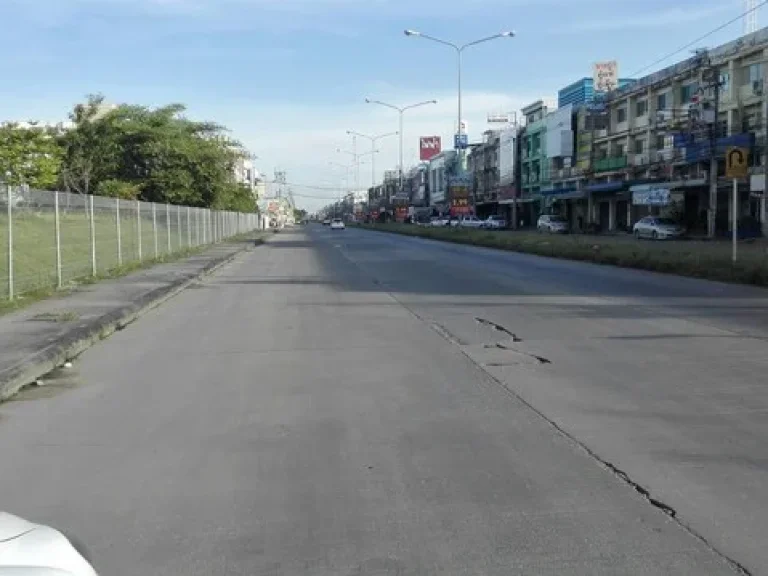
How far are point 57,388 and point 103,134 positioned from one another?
4869 centimetres

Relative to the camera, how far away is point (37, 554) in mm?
2701

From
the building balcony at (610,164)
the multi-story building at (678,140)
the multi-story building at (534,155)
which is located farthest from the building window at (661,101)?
the multi-story building at (534,155)

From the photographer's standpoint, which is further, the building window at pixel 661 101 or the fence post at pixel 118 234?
the building window at pixel 661 101

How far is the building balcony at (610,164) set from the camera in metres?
69.2

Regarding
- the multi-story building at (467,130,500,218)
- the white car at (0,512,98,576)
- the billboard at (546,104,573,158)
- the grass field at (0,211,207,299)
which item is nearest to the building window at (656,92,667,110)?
the billboard at (546,104,573,158)

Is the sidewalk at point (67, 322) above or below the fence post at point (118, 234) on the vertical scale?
below

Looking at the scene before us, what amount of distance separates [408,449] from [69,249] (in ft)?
53.9

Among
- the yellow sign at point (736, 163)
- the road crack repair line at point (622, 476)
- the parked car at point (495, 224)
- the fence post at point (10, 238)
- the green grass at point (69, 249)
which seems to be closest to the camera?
the road crack repair line at point (622, 476)

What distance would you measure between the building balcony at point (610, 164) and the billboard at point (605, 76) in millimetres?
10036

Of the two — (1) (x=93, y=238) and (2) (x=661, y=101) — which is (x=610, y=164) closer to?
(2) (x=661, y=101)

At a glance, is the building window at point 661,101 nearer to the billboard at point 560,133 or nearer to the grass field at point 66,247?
the billboard at point 560,133

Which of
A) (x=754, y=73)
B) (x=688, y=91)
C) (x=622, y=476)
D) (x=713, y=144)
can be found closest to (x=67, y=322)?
(x=622, y=476)

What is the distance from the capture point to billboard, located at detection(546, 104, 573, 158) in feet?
261

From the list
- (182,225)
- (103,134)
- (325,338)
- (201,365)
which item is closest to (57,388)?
(201,365)
